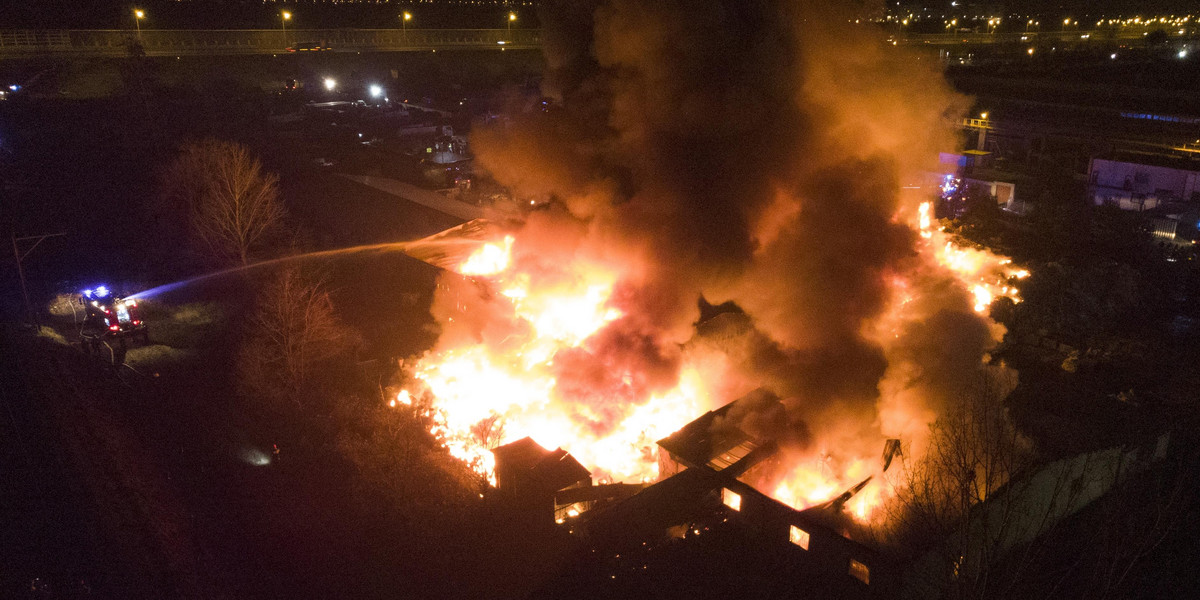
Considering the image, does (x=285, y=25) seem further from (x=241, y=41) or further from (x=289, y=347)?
(x=289, y=347)

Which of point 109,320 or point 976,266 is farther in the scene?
point 976,266

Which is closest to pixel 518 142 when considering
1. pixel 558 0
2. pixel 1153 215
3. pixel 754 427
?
pixel 558 0

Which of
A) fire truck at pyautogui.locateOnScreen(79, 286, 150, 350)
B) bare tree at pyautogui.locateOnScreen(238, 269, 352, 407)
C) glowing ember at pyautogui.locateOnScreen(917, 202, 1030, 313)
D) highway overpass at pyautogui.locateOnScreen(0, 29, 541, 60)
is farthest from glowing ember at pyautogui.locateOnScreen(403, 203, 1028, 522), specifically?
highway overpass at pyautogui.locateOnScreen(0, 29, 541, 60)

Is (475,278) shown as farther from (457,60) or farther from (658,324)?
(457,60)

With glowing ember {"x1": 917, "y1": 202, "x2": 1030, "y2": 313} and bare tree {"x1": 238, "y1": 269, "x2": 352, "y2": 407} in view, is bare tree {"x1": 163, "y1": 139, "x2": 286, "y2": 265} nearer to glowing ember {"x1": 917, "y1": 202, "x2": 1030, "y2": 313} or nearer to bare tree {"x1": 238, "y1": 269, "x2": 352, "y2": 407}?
bare tree {"x1": 238, "y1": 269, "x2": 352, "y2": 407}

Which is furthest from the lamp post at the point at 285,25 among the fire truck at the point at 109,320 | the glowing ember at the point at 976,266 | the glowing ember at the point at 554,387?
the glowing ember at the point at 976,266

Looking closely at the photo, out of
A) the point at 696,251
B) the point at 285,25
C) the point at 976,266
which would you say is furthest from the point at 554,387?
the point at 285,25
